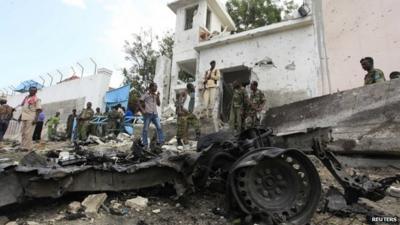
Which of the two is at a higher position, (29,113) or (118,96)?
(118,96)

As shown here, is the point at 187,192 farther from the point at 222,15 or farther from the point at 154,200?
the point at 222,15

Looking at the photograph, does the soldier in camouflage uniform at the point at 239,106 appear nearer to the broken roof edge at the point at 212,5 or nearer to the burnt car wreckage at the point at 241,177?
the burnt car wreckage at the point at 241,177

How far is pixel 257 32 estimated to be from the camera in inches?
447

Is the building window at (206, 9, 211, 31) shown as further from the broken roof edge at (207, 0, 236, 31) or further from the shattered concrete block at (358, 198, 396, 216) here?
the shattered concrete block at (358, 198, 396, 216)

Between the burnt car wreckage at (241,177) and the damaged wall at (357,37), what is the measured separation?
6.88m

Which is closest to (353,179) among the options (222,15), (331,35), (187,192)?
(187,192)

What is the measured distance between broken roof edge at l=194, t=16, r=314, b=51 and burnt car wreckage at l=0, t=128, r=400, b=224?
8206 millimetres

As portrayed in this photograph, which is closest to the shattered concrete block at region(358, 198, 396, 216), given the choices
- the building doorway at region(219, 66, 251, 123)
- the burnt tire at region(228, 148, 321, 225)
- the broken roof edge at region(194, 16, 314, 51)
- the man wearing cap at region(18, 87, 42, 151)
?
the burnt tire at region(228, 148, 321, 225)

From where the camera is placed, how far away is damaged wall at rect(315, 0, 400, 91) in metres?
8.67

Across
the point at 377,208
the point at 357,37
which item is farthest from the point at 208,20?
the point at 377,208

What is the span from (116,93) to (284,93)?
7.72 m

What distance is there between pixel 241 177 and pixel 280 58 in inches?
355

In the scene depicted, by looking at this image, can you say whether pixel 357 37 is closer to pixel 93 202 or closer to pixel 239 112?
pixel 239 112

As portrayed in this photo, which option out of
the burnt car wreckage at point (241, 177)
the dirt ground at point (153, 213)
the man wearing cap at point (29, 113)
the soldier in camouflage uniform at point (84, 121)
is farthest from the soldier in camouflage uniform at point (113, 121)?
the dirt ground at point (153, 213)
